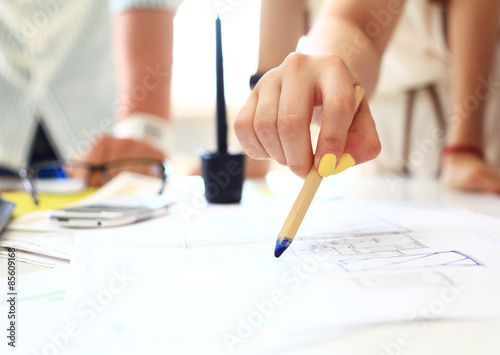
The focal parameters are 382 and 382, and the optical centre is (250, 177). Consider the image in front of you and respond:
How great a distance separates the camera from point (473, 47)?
0.72 m

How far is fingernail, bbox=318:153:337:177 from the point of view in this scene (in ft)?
0.88

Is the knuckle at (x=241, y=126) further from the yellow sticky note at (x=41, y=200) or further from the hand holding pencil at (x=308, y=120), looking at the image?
the yellow sticky note at (x=41, y=200)

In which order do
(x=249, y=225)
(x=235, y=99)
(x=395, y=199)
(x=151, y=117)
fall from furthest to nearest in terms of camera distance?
(x=151, y=117) < (x=235, y=99) < (x=395, y=199) < (x=249, y=225)

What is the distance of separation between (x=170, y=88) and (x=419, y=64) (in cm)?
61

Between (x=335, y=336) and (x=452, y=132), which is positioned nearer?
(x=335, y=336)

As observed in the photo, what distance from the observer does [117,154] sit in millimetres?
690

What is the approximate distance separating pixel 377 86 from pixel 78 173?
0.53m

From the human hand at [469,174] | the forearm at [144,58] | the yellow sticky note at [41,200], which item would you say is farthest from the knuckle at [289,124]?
the forearm at [144,58]

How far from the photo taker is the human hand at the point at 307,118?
267mm

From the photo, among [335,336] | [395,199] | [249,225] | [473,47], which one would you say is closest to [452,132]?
[473,47]

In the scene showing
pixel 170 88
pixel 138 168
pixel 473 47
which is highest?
pixel 473 47

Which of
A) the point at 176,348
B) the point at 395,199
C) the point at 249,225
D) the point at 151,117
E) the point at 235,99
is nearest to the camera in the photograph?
the point at 176,348

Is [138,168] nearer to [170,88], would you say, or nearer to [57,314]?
[170,88]

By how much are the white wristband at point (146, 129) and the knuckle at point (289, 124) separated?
0.55m
